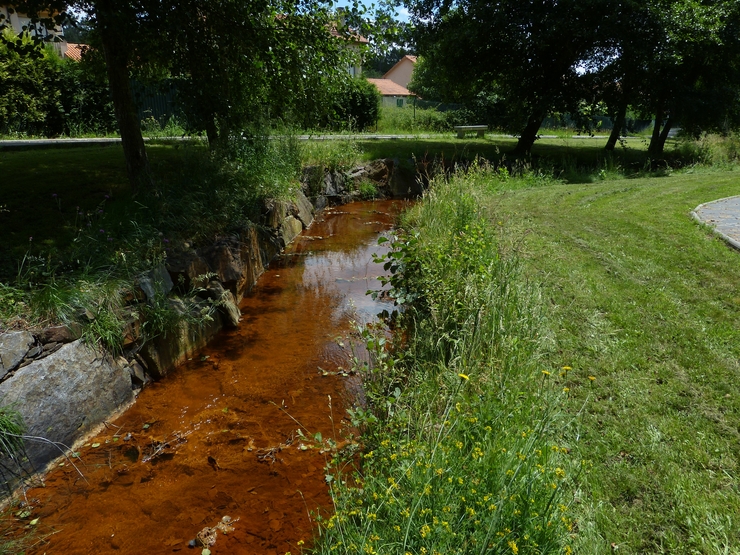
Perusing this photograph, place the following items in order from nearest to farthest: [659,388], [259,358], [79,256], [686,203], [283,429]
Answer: [659,388] → [283,429] → [79,256] → [259,358] → [686,203]

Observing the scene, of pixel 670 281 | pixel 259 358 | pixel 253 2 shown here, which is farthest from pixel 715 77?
pixel 259 358

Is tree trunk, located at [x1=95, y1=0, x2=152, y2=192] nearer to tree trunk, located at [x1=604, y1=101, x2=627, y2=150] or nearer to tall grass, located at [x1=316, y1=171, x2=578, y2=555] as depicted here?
tall grass, located at [x1=316, y1=171, x2=578, y2=555]

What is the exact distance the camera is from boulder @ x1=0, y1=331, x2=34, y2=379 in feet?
11.5

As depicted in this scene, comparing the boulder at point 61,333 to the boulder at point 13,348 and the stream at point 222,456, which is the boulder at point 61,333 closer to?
the boulder at point 13,348

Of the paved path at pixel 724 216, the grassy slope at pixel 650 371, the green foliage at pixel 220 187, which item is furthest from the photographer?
the paved path at pixel 724 216

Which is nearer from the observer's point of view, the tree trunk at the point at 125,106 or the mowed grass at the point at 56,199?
→ the mowed grass at the point at 56,199

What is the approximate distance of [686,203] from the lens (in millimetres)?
9016

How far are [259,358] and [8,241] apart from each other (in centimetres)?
286

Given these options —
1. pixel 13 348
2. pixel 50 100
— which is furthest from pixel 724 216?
pixel 50 100

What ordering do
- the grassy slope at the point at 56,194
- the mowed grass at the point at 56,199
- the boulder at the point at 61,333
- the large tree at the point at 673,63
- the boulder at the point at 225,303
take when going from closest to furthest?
the boulder at the point at 61,333, the mowed grass at the point at 56,199, the grassy slope at the point at 56,194, the boulder at the point at 225,303, the large tree at the point at 673,63

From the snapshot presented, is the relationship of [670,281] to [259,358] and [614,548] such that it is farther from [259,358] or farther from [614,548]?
[259,358]

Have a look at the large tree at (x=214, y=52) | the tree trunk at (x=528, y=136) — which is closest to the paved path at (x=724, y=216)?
the large tree at (x=214, y=52)

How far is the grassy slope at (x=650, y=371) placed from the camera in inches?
99.7

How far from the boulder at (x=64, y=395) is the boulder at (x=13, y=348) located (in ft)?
0.26
